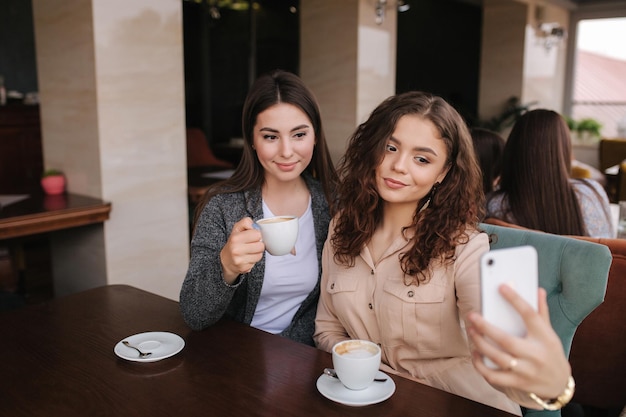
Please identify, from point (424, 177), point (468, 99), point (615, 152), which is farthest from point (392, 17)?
point (468, 99)

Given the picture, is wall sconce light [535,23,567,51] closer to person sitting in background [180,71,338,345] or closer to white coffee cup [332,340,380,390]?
person sitting in background [180,71,338,345]

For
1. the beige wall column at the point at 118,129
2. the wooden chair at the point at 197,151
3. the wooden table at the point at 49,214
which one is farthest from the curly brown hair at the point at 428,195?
the wooden chair at the point at 197,151

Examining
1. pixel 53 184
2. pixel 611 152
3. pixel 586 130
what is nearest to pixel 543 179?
pixel 53 184

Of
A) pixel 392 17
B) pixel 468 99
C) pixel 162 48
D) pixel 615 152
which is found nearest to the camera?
pixel 162 48

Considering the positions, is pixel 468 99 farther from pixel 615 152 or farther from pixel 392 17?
pixel 392 17

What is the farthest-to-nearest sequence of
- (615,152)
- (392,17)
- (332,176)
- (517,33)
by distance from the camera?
1. (517,33)
2. (615,152)
3. (392,17)
4. (332,176)

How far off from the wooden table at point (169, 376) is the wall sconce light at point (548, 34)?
786 centimetres

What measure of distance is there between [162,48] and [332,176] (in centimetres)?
166

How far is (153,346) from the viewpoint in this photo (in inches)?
53.3

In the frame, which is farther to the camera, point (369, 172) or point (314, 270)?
point (314, 270)

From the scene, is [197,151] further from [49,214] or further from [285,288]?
[285,288]

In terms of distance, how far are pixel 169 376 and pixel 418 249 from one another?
639 mm

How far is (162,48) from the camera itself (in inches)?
124

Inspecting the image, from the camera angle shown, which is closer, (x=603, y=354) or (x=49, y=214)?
(x=603, y=354)
